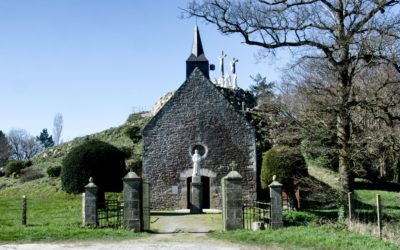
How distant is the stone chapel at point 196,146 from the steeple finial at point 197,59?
1454 cm

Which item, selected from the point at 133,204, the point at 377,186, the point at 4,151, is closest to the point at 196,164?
the point at 133,204

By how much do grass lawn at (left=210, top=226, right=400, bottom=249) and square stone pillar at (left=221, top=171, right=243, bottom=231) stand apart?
44 cm

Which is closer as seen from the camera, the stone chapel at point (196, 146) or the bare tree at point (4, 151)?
the stone chapel at point (196, 146)

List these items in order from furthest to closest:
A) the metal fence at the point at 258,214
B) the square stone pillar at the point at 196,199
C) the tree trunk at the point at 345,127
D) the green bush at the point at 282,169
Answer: the green bush at the point at 282,169 < the square stone pillar at the point at 196,199 < the tree trunk at the point at 345,127 < the metal fence at the point at 258,214

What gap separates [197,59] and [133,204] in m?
25.5

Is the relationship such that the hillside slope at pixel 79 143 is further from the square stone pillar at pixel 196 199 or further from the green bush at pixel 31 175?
the square stone pillar at pixel 196 199

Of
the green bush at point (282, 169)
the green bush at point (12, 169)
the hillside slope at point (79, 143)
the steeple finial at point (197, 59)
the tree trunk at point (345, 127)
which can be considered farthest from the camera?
the hillside slope at point (79, 143)

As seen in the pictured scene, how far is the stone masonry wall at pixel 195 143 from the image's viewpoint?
19.5 meters

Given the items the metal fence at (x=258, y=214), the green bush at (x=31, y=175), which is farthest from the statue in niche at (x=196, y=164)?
the green bush at (x=31, y=175)

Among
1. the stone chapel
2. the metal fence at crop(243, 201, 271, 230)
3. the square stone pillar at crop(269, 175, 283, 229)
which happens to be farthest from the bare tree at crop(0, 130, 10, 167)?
the square stone pillar at crop(269, 175, 283, 229)

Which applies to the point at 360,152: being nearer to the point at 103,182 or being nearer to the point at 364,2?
the point at 364,2

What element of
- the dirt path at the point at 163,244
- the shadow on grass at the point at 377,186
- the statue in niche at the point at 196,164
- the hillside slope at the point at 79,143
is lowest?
the dirt path at the point at 163,244

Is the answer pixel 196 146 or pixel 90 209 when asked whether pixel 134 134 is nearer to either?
pixel 196 146

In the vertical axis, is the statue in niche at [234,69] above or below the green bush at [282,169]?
above
